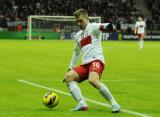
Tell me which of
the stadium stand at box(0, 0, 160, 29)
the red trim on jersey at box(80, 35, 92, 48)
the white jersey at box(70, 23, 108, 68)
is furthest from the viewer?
the stadium stand at box(0, 0, 160, 29)

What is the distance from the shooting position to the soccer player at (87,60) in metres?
10.6

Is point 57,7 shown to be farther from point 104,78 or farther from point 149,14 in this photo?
point 104,78

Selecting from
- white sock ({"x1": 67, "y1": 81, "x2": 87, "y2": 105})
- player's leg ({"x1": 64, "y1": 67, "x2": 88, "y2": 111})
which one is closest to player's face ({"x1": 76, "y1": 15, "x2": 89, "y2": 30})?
player's leg ({"x1": 64, "y1": 67, "x2": 88, "y2": 111})

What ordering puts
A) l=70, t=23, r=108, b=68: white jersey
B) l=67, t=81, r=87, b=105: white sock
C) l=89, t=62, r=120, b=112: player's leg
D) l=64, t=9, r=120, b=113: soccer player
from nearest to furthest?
l=89, t=62, r=120, b=112: player's leg < l=64, t=9, r=120, b=113: soccer player < l=67, t=81, r=87, b=105: white sock < l=70, t=23, r=108, b=68: white jersey

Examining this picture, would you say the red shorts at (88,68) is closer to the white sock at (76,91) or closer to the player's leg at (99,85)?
the player's leg at (99,85)

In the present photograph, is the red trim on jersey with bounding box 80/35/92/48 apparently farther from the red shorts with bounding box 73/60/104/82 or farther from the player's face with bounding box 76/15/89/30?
the red shorts with bounding box 73/60/104/82

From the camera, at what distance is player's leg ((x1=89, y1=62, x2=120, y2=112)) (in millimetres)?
10492

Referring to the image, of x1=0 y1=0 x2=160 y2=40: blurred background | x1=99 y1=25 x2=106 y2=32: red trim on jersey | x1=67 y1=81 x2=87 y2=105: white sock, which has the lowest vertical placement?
x1=0 y1=0 x2=160 y2=40: blurred background

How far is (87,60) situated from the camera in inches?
436

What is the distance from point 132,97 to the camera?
13367 mm

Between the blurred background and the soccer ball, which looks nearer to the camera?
the soccer ball

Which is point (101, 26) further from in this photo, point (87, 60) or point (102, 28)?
point (87, 60)

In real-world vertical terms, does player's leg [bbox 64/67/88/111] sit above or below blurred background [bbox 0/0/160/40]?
above

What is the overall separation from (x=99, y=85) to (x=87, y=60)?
796 millimetres
